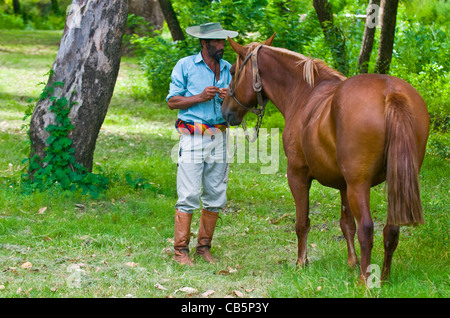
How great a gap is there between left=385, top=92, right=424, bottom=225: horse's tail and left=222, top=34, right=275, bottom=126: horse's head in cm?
157

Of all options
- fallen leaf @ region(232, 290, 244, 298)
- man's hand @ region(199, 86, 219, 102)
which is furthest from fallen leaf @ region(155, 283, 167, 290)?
→ man's hand @ region(199, 86, 219, 102)

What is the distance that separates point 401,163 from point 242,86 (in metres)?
1.87

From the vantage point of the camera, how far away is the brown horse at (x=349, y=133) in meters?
3.86

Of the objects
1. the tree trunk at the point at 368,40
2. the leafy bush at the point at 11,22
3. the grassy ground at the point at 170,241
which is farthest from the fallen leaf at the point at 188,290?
the leafy bush at the point at 11,22

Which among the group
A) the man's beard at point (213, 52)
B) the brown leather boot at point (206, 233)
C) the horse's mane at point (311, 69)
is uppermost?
the man's beard at point (213, 52)

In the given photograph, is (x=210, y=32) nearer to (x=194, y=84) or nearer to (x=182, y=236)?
(x=194, y=84)

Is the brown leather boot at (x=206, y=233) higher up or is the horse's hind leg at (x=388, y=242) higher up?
the horse's hind leg at (x=388, y=242)

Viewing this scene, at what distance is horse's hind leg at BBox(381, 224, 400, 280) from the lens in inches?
168

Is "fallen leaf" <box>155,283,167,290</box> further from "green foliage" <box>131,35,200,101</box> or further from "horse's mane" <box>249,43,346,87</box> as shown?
"green foliage" <box>131,35,200,101</box>

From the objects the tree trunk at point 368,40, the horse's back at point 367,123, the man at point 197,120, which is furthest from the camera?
the tree trunk at point 368,40

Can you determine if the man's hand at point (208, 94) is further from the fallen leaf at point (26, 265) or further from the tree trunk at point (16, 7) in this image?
the tree trunk at point (16, 7)

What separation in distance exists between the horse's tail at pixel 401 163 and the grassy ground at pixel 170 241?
1.88 ft

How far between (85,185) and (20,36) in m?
19.3

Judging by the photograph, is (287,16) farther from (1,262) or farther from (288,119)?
(1,262)
